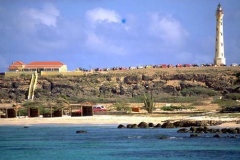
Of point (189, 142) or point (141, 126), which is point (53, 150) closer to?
point (189, 142)

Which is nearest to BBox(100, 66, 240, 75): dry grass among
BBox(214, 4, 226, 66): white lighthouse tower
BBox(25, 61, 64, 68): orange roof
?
BBox(214, 4, 226, 66): white lighthouse tower

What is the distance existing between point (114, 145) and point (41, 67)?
72087 mm

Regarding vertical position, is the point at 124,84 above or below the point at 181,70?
below

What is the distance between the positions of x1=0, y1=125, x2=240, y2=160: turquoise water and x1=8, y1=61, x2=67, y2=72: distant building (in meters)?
58.7

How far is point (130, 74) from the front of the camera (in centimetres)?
10525

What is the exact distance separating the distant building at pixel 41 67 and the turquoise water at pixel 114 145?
58720mm

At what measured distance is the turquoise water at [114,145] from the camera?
33969 mm

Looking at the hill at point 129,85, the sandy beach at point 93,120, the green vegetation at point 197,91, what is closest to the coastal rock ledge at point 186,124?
the sandy beach at point 93,120

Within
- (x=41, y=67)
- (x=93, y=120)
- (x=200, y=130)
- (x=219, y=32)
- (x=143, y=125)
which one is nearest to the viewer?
(x=200, y=130)

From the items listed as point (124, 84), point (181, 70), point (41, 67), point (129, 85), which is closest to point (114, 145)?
point (129, 85)

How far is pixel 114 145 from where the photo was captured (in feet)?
130

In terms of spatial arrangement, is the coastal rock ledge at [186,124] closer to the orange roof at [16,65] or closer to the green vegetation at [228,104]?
the green vegetation at [228,104]

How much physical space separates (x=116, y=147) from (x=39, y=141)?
7.21 metres

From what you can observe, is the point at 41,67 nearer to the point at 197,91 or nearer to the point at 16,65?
the point at 16,65
